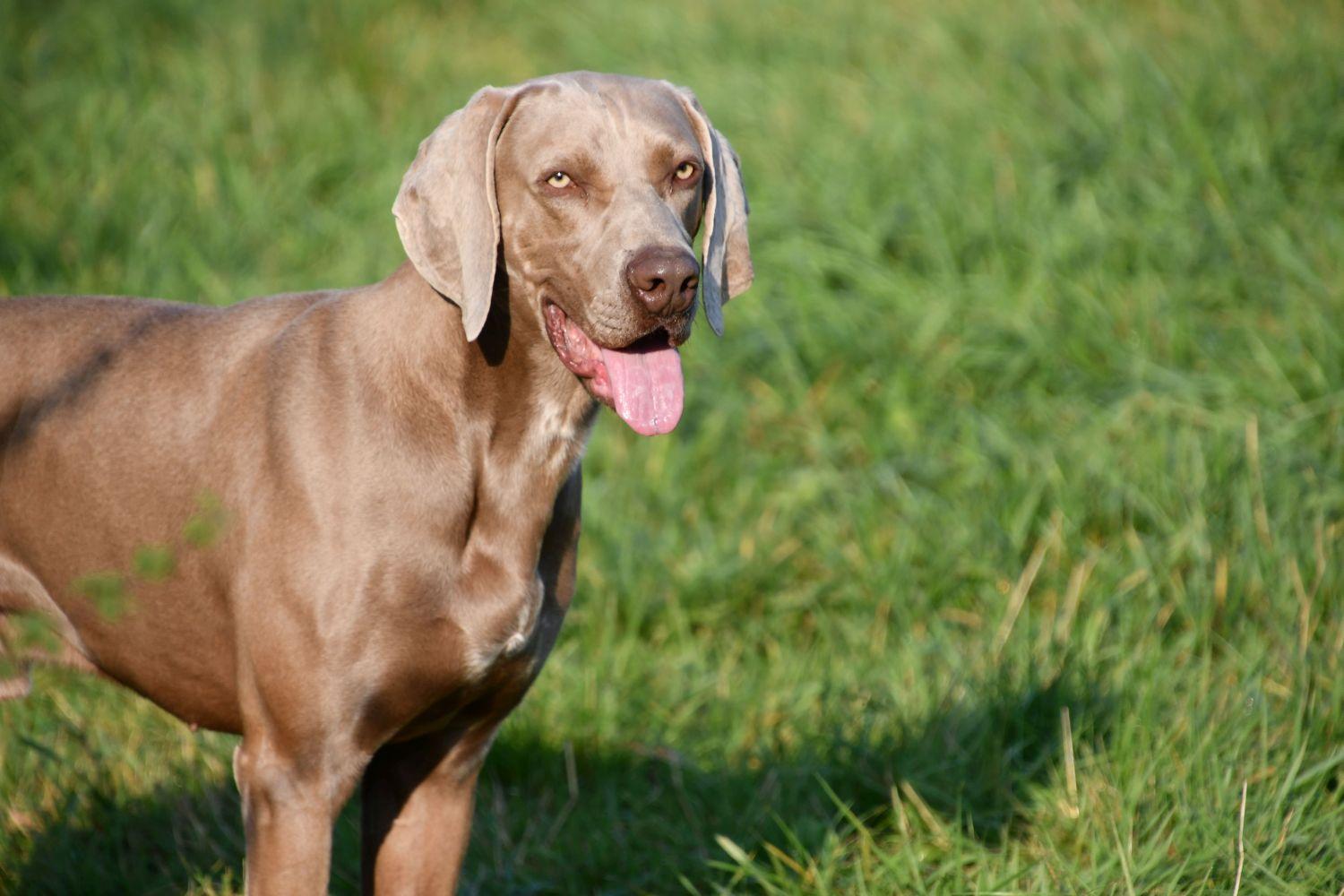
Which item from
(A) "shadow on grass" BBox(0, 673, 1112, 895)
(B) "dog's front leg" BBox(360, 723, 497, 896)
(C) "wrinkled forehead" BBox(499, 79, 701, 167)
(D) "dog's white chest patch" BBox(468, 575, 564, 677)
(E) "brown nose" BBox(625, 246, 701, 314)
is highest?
(C) "wrinkled forehead" BBox(499, 79, 701, 167)

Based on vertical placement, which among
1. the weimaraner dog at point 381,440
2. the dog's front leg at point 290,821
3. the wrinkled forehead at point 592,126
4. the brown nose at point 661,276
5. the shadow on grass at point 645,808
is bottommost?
the shadow on grass at point 645,808

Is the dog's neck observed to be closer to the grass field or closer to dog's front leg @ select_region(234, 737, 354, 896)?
dog's front leg @ select_region(234, 737, 354, 896)

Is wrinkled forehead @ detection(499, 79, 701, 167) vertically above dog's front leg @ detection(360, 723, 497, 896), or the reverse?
wrinkled forehead @ detection(499, 79, 701, 167)

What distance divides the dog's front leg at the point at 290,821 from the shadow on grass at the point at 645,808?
25.4 inches

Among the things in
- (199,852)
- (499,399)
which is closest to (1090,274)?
(499,399)

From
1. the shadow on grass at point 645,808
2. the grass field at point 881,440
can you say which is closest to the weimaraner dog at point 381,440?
the shadow on grass at point 645,808

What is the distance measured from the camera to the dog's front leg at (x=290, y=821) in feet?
9.11

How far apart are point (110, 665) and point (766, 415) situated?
9.85 ft

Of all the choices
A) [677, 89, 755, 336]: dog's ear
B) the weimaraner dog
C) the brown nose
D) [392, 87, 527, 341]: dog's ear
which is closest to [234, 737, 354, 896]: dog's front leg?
the weimaraner dog

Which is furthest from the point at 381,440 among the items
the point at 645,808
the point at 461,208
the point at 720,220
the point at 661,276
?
the point at 645,808

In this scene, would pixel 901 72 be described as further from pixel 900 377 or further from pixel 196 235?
pixel 196 235

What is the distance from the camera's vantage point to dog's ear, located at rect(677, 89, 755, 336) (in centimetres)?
304

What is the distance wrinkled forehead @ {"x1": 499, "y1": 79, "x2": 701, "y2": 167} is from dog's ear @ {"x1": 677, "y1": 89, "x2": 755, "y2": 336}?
0.13 meters

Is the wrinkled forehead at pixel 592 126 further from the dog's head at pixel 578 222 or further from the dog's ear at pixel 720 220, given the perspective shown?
the dog's ear at pixel 720 220
